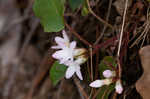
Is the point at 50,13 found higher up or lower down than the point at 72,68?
higher up

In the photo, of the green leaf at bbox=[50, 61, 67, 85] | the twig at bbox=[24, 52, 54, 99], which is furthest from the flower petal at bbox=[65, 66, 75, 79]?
the twig at bbox=[24, 52, 54, 99]

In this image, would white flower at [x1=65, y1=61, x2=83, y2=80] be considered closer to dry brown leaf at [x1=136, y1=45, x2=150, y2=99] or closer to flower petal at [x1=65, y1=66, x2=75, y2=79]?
flower petal at [x1=65, y1=66, x2=75, y2=79]

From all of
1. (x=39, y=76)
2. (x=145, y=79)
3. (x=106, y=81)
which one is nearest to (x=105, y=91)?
(x=106, y=81)

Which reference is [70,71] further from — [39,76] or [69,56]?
[39,76]

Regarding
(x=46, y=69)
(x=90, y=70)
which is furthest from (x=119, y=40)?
(x=46, y=69)

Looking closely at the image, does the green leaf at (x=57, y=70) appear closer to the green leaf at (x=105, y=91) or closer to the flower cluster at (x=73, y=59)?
the flower cluster at (x=73, y=59)

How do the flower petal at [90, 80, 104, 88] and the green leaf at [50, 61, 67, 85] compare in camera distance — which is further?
the green leaf at [50, 61, 67, 85]
